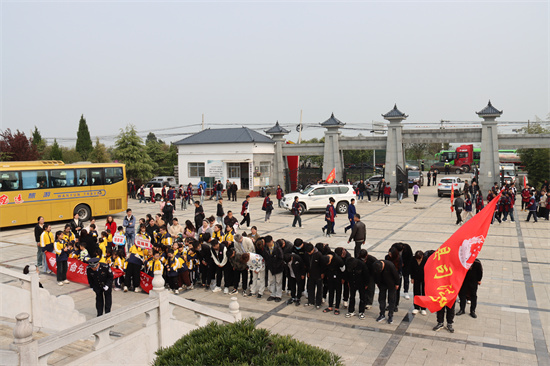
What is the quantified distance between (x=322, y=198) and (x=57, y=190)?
533 inches

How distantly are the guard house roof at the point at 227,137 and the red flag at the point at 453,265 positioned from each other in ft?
87.7

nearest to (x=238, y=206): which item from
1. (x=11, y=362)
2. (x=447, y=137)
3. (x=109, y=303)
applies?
(x=447, y=137)

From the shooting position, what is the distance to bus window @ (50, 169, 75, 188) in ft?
67.6

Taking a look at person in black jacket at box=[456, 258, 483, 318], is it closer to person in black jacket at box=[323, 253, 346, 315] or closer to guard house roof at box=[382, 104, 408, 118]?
person in black jacket at box=[323, 253, 346, 315]

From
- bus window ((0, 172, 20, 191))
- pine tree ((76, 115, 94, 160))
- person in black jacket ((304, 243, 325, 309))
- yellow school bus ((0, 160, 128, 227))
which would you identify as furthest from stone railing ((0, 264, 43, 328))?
pine tree ((76, 115, 94, 160))

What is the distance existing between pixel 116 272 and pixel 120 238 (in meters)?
1.62

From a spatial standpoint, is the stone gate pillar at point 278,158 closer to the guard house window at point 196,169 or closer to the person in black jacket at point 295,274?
the guard house window at point 196,169

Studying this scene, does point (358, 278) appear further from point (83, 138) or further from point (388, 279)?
point (83, 138)

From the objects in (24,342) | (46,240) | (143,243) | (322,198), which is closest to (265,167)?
(322,198)

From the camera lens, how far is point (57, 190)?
2073 cm

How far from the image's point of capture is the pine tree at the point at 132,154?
129 feet

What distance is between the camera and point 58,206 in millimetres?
20750

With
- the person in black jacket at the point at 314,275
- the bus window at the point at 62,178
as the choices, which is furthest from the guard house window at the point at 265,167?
the person in black jacket at the point at 314,275

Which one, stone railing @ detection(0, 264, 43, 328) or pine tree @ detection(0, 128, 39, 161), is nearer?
stone railing @ detection(0, 264, 43, 328)
